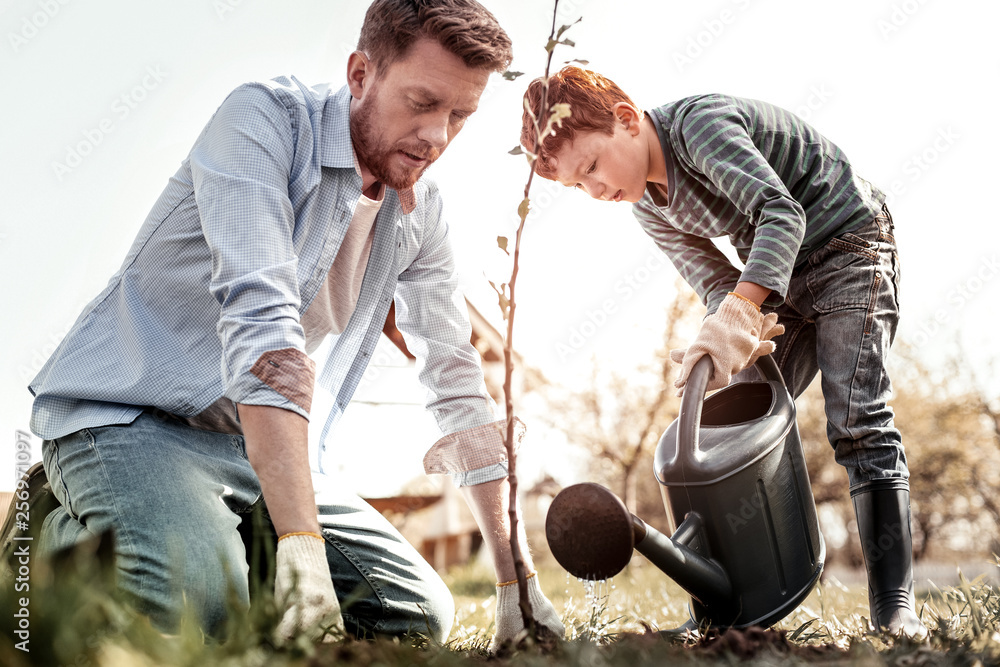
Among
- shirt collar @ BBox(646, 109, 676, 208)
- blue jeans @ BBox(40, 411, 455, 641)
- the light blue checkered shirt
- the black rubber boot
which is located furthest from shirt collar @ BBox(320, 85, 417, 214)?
the black rubber boot

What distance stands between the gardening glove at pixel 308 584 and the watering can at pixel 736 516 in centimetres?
62

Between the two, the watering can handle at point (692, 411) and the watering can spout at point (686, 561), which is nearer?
the watering can spout at point (686, 561)

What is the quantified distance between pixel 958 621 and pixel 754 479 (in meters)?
0.59

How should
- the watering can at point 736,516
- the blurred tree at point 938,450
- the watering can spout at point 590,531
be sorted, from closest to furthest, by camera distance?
the watering can spout at point 590,531
the watering can at point 736,516
the blurred tree at point 938,450

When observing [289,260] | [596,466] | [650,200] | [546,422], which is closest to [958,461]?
[596,466]

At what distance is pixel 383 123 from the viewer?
6.13 ft

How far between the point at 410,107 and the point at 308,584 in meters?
1.17

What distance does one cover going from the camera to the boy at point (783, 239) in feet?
5.92

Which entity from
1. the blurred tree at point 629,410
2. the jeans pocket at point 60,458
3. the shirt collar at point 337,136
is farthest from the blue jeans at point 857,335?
the blurred tree at point 629,410

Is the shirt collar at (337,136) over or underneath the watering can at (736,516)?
over

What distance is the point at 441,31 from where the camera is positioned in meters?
1.78

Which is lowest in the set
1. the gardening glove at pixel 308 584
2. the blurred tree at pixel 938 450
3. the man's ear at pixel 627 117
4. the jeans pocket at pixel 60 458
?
the blurred tree at pixel 938 450

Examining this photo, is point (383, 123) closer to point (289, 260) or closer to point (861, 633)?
point (289, 260)

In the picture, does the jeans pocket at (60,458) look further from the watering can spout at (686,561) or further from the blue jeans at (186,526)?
the watering can spout at (686,561)
